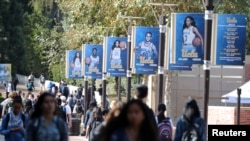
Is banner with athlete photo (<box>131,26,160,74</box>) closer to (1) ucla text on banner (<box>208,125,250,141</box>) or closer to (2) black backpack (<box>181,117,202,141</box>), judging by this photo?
(1) ucla text on banner (<box>208,125,250,141</box>)

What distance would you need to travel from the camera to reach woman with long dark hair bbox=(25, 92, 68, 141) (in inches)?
449

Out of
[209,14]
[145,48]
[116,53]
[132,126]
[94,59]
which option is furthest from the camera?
[94,59]

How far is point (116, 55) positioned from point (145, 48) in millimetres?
7743

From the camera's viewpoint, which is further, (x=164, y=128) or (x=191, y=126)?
(x=164, y=128)

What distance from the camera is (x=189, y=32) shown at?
22766mm

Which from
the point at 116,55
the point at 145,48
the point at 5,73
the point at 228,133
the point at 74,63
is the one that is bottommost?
the point at 5,73

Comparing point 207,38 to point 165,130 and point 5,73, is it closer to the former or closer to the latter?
point 165,130

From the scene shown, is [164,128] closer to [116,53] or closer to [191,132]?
[191,132]

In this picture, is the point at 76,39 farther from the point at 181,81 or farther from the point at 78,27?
the point at 181,81

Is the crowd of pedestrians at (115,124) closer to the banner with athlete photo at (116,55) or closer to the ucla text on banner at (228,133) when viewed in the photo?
the ucla text on banner at (228,133)

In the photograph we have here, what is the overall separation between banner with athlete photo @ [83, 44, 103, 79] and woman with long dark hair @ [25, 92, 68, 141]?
32.7m

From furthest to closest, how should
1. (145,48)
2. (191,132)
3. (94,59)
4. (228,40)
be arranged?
(94,59) < (145,48) < (228,40) < (191,132)

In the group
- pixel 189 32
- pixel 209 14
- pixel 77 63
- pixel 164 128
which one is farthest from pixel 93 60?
pixel 164 128

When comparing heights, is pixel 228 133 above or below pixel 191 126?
below
